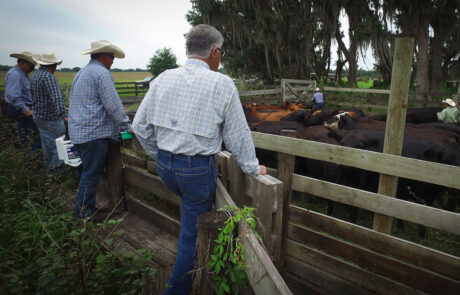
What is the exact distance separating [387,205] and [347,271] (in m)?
0.73

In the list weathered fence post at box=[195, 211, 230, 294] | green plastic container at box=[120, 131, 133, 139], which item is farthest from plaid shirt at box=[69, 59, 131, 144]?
weathered fence post at box=[195, 211, 230, 294]

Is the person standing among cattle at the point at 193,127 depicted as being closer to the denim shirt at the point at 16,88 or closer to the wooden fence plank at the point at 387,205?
the wooden fence plank at the point at 387,205

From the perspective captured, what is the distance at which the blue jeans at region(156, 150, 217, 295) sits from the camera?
1964 millimetres

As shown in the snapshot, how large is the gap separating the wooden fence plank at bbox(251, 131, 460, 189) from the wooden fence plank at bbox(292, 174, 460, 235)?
23cm

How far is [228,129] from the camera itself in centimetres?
197

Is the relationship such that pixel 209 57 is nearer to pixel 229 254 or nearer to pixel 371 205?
pixel 229 254

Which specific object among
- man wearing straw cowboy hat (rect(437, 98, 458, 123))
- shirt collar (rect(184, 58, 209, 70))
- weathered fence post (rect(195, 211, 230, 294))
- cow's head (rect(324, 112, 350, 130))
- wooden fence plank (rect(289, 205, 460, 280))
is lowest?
wooden fence plank (rect(289, 205, 460, 280))

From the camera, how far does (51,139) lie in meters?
4.84

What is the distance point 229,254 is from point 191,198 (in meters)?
0.59

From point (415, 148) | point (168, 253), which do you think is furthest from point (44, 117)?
point (415, 148)

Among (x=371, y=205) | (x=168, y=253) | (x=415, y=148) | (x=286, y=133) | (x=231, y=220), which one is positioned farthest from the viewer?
(x=415, y=148)

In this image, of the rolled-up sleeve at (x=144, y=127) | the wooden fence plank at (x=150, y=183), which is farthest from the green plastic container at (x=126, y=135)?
the rolled-up sleeve at (x=144, y=127)

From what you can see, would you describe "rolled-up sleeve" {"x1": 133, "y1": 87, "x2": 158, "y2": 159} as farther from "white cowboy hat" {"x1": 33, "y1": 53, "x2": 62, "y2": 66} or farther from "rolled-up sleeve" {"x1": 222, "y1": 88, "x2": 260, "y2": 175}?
"white cowboy hat" {"x1": 33, "y1": 53, "x2": 62, "y2": 66}

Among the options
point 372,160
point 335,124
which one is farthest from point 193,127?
point 335,124
